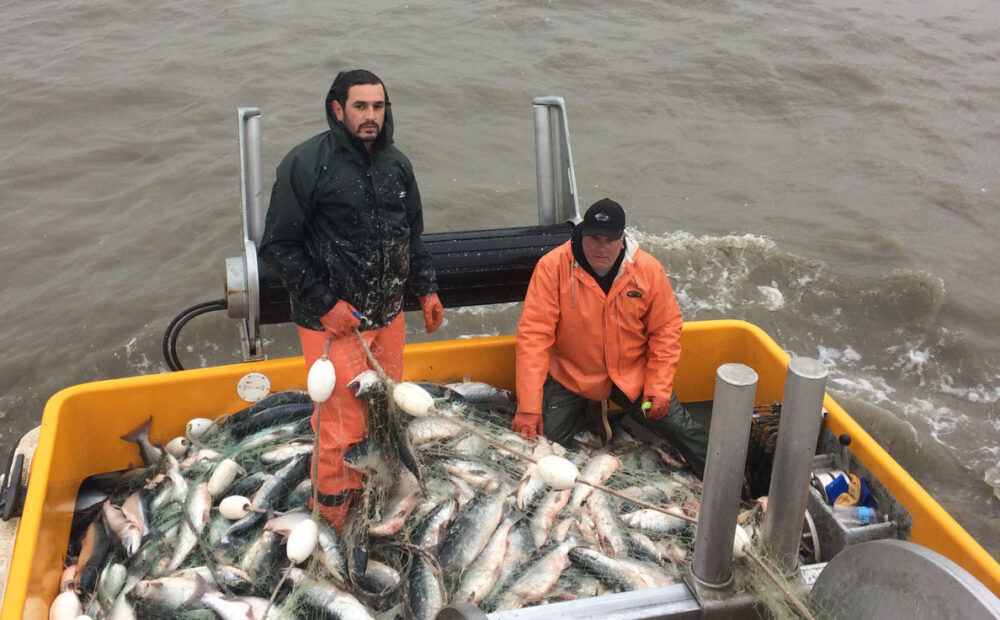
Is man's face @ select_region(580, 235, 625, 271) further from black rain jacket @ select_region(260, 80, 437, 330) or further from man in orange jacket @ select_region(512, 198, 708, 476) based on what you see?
black rain jacket @ select_region(260, 80, 437, 330)

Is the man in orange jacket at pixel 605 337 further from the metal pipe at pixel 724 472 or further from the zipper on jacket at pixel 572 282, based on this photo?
the metal pipe at pixel 724 472

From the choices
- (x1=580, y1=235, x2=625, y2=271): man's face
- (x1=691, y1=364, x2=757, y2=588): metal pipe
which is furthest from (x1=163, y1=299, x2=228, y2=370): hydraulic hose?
(x1=691, y1=364, x2=757, y2=588): metal pipe

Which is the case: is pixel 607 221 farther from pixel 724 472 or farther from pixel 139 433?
pixel 139 433

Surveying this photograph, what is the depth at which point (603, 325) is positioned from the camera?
4.46 meters

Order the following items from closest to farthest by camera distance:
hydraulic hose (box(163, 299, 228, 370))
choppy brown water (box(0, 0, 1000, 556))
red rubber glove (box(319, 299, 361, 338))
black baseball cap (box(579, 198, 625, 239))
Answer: red rubber glove (box(319, 299, 361, 338)), black baseball cap (box(579, 198, 625, 239)), hydraulic hose (box(163, 299, 228, 370)), choppy brown water (box(0, 0, 1000, 556))

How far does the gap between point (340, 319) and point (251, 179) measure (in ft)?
4.31

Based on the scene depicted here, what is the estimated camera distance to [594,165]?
10570 mm

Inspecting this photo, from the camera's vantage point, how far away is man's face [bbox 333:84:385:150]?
131 inches

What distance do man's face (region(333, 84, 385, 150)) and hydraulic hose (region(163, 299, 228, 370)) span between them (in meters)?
1.57

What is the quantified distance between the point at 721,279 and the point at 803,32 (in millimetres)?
7195

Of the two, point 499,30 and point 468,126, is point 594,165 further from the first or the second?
point 499,30

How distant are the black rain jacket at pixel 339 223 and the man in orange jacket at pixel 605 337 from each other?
102 cm

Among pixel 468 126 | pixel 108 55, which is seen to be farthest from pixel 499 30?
pixel 108 55

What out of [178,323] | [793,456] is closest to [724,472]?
[793,456]
